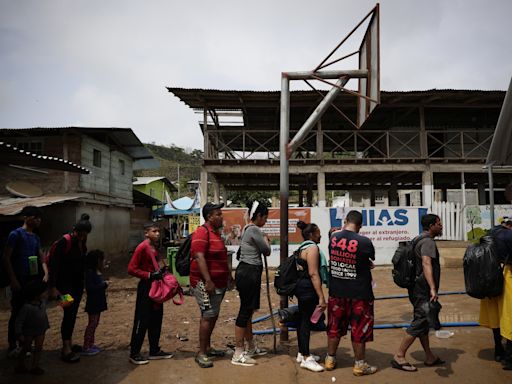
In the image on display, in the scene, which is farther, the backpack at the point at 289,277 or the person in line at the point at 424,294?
the backpack at the point at 289,277

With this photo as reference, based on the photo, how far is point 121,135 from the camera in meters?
13.9

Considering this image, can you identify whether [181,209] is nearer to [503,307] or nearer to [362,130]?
[362,130]

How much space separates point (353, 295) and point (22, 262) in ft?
10.8

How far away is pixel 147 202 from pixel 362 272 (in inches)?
773

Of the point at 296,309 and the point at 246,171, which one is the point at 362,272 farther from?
the point at 246,171

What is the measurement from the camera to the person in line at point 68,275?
3.61 metres

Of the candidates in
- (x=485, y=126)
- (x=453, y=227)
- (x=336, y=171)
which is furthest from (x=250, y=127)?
(x=485, y=126)

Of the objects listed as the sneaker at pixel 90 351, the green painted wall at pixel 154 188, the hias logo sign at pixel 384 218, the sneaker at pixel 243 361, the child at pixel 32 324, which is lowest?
the sneaker at pixel 90 351

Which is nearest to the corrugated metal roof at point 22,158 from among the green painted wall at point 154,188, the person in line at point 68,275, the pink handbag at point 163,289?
the person in line at point 68,275

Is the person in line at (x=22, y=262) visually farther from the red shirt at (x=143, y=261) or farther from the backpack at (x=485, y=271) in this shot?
the backpack at (x=485, y=271)

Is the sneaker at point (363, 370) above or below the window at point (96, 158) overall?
below

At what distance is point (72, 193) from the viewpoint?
11.7m

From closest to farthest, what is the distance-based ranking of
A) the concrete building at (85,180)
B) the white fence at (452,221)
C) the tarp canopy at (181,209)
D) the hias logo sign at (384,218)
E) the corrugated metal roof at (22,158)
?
1. the corrugated metal roof at (22,158)
2. the hias logo sign at (384,218)
3. the white fence at (452,221)
4. the concrete building at (85,180)
5. the tarp canopy at (181,209)

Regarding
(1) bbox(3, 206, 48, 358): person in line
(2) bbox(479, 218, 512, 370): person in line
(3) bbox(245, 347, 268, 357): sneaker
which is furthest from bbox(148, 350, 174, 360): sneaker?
(2) bbox(479, 218, 512, 370): person in line
